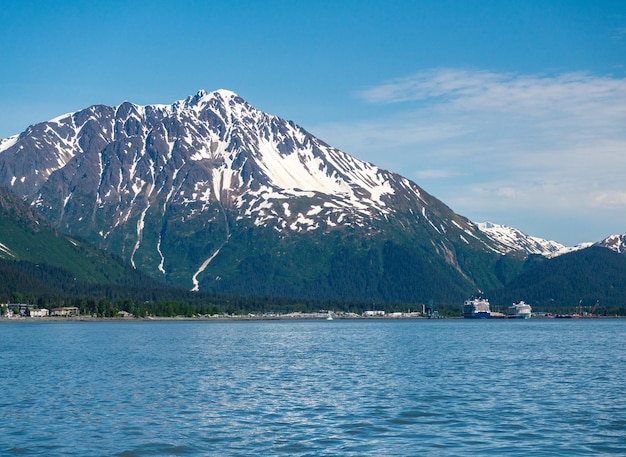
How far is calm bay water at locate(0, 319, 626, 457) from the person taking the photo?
54.3 m

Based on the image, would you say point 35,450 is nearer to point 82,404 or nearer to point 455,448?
point 82,404

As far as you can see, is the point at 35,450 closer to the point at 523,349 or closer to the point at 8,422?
the point at 8,422

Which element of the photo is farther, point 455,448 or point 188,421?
point 188,421

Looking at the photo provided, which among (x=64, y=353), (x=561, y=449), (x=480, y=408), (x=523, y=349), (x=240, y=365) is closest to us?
(x=561, y=449)

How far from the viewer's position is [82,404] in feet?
238

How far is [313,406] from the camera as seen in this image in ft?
231

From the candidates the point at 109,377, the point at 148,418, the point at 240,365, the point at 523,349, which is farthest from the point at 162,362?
the point at 523,349

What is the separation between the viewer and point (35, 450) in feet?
173

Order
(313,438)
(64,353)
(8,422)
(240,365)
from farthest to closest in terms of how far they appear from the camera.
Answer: (64,353)
(240,365)
(8,422)
(313,438)

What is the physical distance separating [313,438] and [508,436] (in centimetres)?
1243

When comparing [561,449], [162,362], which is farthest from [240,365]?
[561,449]

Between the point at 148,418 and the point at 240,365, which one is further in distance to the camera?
the point at 240,365

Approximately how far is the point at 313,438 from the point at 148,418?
14812mm

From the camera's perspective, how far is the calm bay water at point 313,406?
54.3 meters
